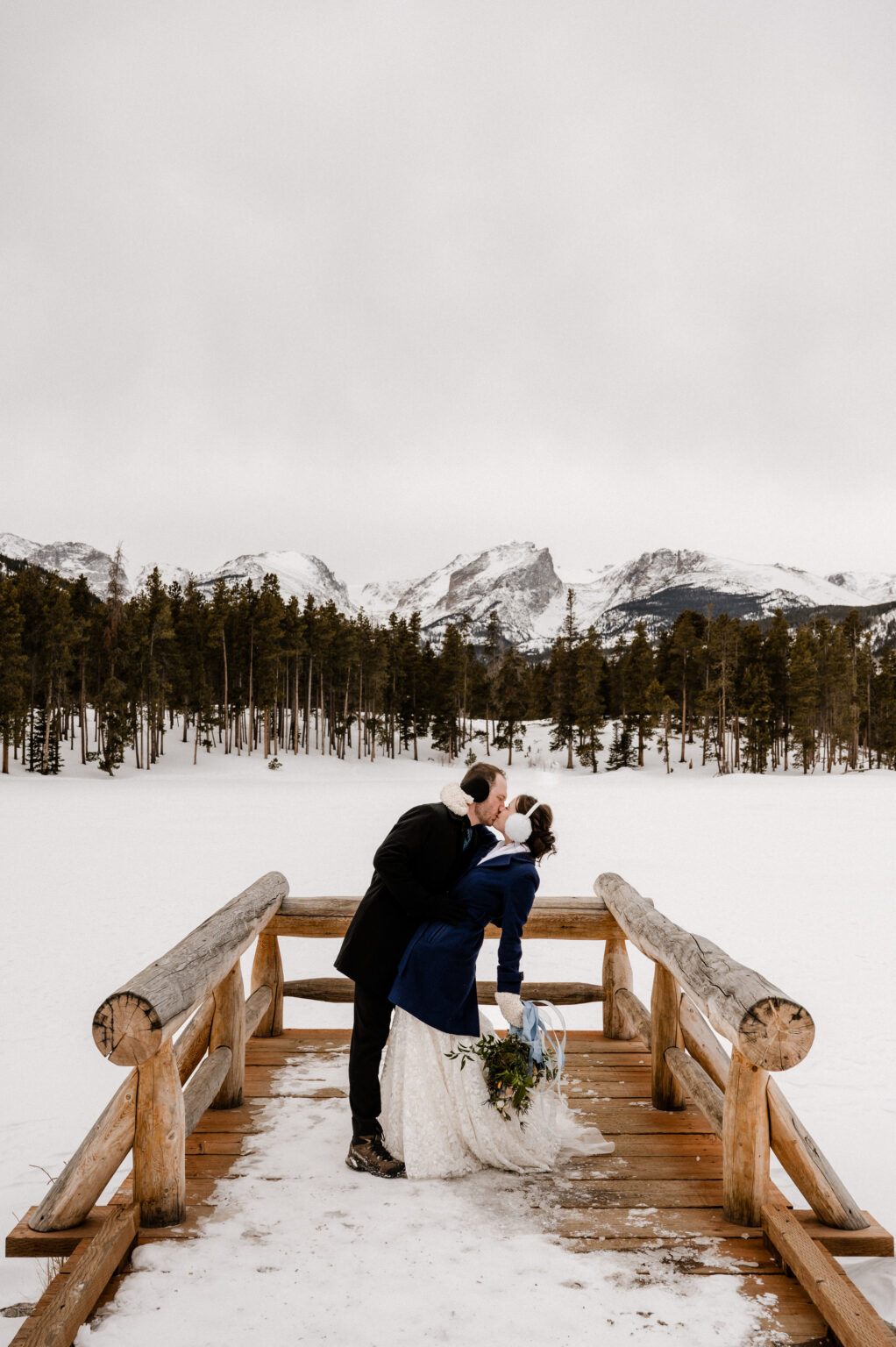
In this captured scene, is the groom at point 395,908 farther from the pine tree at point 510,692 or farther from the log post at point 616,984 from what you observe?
the pine tree at point 510,692

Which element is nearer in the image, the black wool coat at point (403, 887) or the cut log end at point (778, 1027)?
the cut log end at point (778, 1027)

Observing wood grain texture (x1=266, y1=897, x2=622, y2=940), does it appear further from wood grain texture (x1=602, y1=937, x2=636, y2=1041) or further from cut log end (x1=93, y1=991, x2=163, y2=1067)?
cut log end (x1=93, y1=991, x2=163, y2=1067)

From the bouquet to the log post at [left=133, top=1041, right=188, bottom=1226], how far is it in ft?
4.06

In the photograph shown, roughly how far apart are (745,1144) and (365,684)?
5542 centimetres

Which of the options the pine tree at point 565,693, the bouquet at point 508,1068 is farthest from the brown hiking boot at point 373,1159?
the pine tree at point 565,693

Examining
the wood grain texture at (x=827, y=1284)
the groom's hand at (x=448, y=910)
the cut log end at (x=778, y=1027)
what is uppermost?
the groom's hand at (x=448, y=910)

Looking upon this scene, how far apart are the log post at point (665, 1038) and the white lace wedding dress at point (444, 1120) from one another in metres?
0.96

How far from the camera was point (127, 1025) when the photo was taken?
9.72 feet

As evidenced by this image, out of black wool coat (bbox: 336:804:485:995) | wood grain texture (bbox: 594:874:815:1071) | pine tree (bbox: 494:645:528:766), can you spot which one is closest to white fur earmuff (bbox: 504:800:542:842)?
black wool coat (bbox: 336:804:485:995)

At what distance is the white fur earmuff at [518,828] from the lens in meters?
3.67

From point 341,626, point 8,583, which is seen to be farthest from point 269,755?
point 8,583

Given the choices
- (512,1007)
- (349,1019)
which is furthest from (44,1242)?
(349,1019)

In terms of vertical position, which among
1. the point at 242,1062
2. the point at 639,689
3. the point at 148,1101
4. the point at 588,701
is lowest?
the point at 242,1062

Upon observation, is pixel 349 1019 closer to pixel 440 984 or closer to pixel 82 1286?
pixel 440 984
